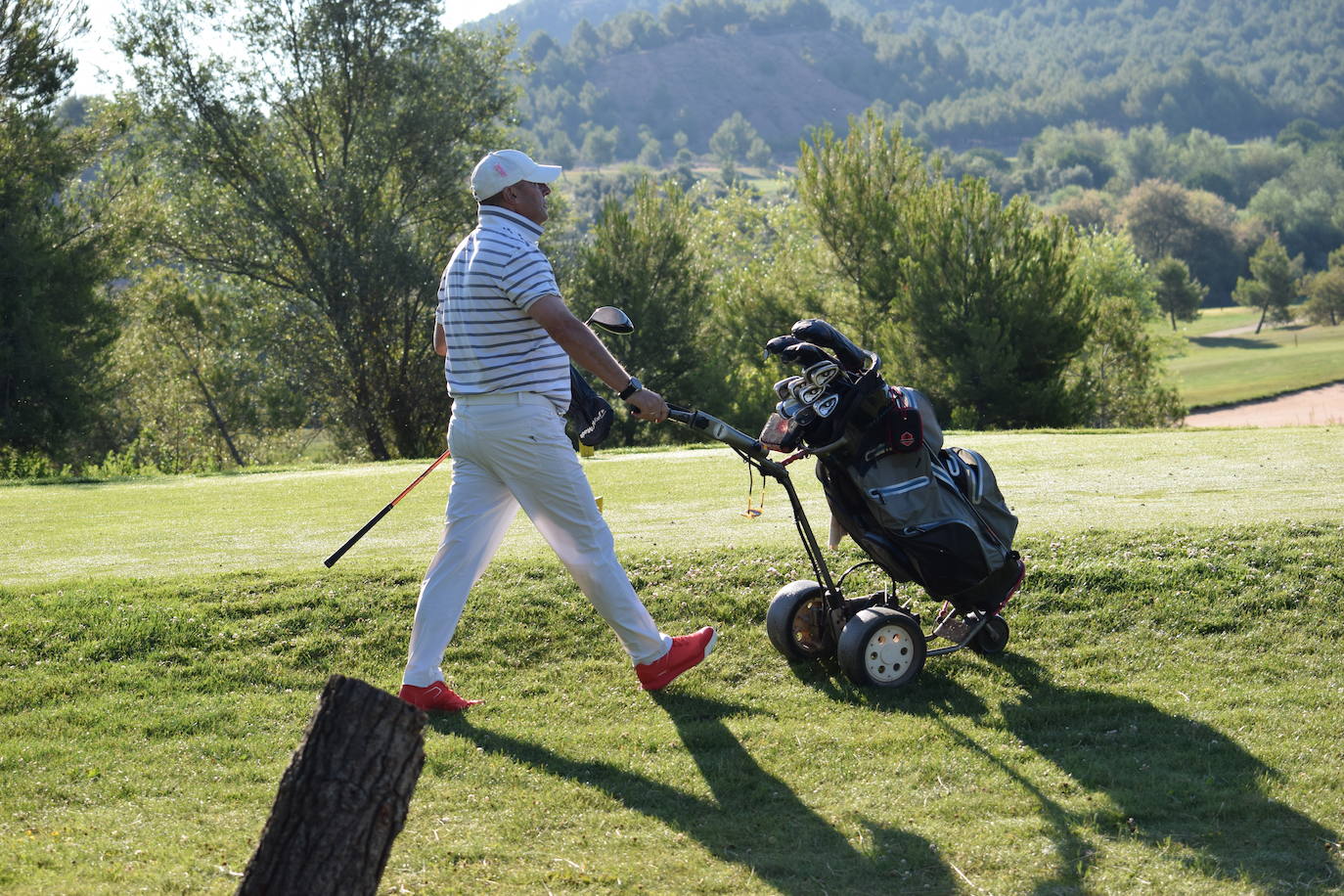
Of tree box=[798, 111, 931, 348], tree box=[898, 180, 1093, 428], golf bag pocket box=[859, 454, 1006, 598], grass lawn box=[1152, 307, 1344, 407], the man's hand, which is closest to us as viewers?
the man's hand

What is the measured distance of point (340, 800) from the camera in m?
3.49

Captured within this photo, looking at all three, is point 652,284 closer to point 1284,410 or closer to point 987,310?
point 987,310

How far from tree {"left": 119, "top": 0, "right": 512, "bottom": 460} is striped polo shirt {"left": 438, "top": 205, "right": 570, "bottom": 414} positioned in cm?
3031

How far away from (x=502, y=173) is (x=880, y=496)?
2.35m

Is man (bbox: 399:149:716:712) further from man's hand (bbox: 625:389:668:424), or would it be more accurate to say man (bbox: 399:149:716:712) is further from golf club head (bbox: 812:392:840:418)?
Result: golf club head (bbox: 812:392:840:418)

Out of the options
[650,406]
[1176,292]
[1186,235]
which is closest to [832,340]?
[650,406]

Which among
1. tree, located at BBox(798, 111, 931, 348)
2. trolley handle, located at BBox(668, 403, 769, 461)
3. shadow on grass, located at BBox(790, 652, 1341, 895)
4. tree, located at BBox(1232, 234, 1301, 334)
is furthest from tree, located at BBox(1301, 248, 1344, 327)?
trolley handle, located at BBox(668, 403, 769, 461)

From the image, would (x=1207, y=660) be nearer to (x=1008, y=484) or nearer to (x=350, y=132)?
(x=1008, y=484)

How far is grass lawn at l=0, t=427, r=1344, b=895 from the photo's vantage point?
4.61 meters

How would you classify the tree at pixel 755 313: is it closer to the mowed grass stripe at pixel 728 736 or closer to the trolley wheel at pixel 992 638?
the mowed grass stripe at pixel 728 736

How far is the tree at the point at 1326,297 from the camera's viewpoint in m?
99.9

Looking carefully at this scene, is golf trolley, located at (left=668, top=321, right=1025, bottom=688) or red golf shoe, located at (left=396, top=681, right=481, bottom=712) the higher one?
golf trolley, located at (left=668, top=321, right=1025, bottom=688)

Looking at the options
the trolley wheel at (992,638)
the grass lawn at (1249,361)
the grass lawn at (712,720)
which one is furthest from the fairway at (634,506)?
the grass lawn at (1249,361)

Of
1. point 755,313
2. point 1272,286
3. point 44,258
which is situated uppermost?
point 44,258
